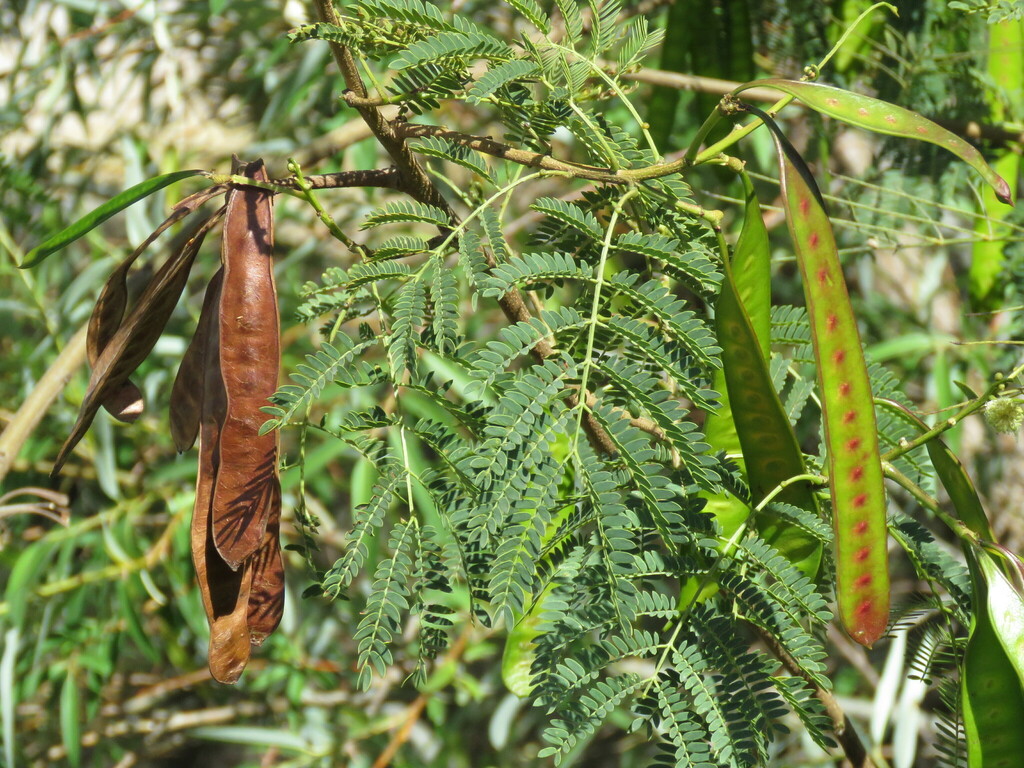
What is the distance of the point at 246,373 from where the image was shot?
592 millimetres

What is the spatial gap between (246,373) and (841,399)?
1.21ft

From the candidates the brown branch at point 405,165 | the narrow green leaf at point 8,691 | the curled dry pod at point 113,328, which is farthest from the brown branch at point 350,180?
the narrow green leaf at point 8,691

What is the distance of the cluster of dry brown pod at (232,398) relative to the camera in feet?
1.93

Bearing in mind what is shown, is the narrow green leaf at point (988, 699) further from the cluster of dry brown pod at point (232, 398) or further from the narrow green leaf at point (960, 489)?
the cluster of dry brown pod at point (232, 398)

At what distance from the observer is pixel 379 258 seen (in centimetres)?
65

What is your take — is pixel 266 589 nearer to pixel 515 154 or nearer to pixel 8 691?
pixel 515 154

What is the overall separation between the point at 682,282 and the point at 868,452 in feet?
0.63

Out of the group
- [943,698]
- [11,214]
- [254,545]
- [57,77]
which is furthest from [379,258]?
[57,77]

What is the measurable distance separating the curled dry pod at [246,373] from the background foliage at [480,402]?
31 millimetres

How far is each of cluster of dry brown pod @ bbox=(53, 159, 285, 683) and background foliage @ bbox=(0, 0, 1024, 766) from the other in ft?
0.12

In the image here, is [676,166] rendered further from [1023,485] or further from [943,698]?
[1023,485]

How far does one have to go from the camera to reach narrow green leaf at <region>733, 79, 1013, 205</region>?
1.60ft

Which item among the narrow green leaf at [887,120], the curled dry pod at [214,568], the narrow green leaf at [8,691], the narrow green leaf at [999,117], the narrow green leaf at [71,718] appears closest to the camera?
the narrow green leaf at [887,120]

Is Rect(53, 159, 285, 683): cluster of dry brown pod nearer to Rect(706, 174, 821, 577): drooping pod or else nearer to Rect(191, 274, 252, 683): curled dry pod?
Rect(191, 274, 252, 683): curled dry pod
